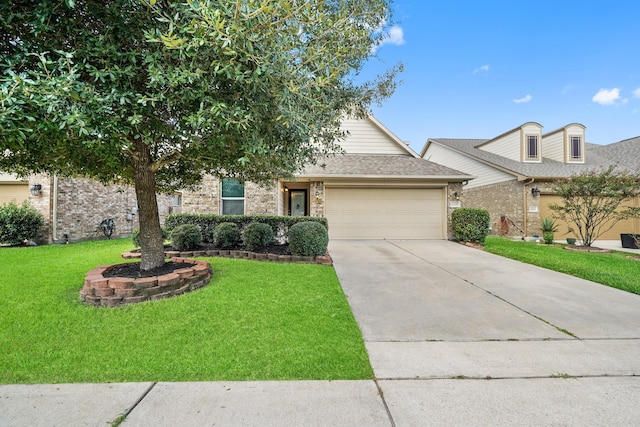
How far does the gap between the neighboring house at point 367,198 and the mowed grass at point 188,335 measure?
5.79 m

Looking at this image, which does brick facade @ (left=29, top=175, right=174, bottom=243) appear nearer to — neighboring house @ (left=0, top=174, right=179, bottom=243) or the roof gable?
neighboring house @ (left=0, top=174, right=179, bottom=243)

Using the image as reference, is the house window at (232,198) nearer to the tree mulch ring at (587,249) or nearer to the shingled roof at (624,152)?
the tree mulch ring at (587,249)

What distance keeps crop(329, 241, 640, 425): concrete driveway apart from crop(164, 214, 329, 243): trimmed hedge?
134 inches

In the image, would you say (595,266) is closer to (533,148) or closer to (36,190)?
(533,148)


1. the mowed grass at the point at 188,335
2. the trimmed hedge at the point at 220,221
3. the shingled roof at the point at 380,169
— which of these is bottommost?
the mowed grass at the point at 188,335

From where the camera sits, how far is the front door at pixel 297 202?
13078 millimetres

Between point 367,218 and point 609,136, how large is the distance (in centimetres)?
1937

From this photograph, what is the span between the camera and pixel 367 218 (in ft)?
36.1

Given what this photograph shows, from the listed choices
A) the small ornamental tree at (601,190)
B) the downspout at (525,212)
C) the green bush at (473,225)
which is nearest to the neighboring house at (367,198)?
the green bush at (473,225)

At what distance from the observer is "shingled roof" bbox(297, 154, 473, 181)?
10.3 meters

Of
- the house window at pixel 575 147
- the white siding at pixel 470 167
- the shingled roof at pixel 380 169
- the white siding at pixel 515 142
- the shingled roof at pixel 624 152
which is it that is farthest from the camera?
the shingled roof at pixel 624 152

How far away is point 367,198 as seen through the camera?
1099 cm

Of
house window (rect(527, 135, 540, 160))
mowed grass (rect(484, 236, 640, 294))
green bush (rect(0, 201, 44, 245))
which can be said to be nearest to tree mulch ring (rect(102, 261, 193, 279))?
green bush (rect(0, 201, 44, 245))

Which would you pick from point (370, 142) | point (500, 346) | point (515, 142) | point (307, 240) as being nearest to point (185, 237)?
point (307, 240)
